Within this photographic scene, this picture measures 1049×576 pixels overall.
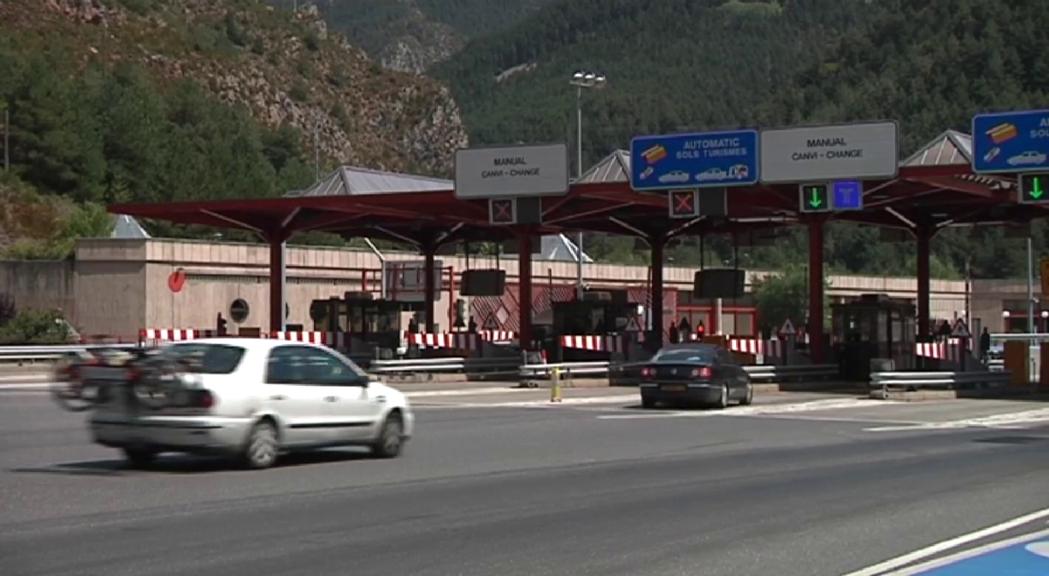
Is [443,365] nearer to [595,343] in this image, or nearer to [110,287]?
[595,343]

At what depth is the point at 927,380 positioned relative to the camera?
40.0 m

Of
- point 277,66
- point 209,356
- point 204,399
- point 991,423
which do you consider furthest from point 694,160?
point 277,66

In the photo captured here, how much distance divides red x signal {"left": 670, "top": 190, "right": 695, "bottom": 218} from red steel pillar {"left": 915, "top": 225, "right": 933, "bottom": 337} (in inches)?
376

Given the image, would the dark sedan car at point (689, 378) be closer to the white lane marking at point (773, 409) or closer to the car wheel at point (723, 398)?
the car wheel at point (723, 398)

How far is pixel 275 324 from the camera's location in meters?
50.2

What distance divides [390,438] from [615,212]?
29863mm

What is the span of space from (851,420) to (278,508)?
18.1m

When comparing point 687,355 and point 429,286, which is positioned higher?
point 429,286

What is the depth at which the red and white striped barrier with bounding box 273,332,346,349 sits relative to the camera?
46.1 m

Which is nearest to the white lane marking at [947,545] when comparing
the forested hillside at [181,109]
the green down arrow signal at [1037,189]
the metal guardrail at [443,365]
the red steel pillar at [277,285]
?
the green down arrow signal at [1037,189]

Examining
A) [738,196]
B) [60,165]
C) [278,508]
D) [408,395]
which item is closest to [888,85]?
[60,165]

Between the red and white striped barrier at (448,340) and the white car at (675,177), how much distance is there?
7.69 metres

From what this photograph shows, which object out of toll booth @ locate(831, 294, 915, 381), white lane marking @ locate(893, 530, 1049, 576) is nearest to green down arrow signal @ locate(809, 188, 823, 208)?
toll booth @ locate(831, 294, 915, 381)

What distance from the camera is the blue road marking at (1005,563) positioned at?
11.8 metres
